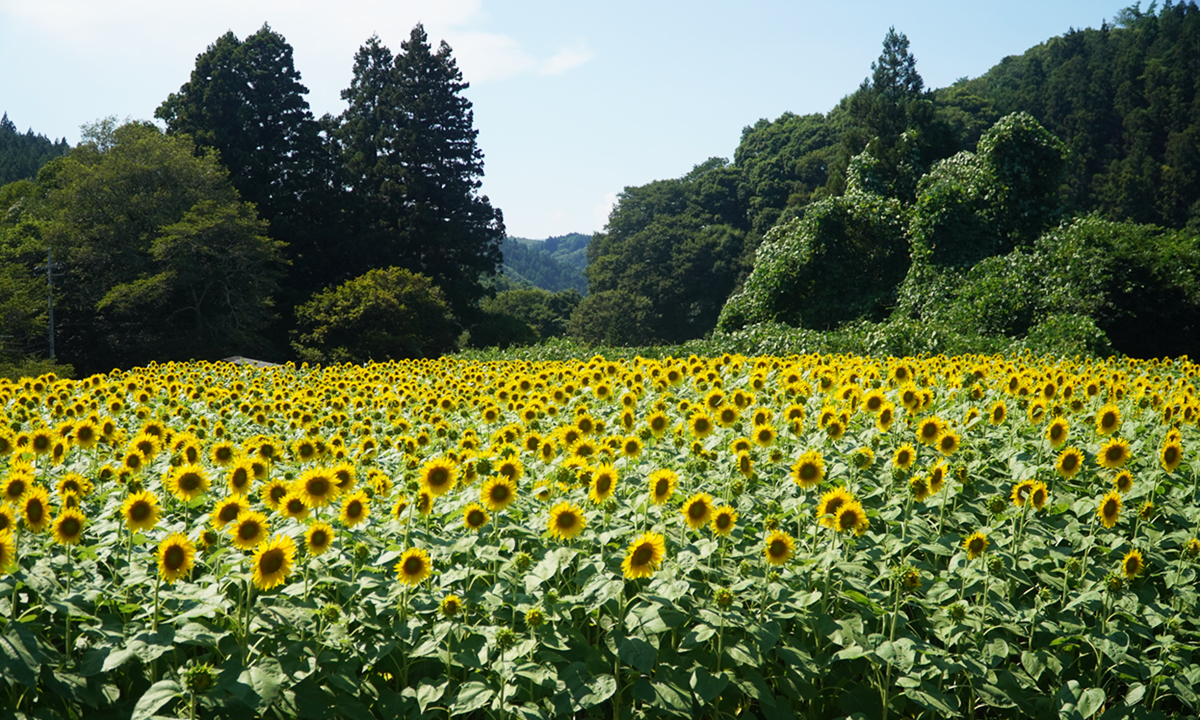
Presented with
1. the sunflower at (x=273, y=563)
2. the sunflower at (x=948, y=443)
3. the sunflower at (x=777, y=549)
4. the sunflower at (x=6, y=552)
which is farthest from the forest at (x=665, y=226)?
the sunflower at (x=6, y=552)

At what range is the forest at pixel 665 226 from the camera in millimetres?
16156

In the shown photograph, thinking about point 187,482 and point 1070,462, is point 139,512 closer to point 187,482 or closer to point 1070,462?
point 187,482

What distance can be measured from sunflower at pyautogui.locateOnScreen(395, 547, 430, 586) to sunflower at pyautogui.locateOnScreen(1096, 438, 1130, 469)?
9.88 feet

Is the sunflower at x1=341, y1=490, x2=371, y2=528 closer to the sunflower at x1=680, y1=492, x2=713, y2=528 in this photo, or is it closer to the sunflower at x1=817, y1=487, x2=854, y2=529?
the sunflower at x1=680, y1=492, x2=713, y2=528

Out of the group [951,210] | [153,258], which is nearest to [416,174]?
[153,258]

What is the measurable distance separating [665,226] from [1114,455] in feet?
151

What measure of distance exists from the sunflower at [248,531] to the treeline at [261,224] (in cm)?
2122

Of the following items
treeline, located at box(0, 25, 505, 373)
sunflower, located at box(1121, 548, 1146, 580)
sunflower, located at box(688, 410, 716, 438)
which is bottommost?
sunflower, located at box(1121, 548, 1146, 580)

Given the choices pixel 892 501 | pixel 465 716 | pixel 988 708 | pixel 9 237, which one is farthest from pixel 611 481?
pixel 9 237

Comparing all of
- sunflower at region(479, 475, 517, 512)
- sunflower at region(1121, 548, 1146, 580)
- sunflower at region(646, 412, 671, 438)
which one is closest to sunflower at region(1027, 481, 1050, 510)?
sunflower at region(1121, 548, 1146, 580)

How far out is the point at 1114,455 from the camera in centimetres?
350

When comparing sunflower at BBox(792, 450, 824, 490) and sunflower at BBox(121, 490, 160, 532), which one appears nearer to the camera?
sunflower at BBox(121, 490, 160, 532)

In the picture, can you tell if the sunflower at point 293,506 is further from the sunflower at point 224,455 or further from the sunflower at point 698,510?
the sunflower at point 698,510

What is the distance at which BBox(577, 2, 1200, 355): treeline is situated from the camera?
1580 centimetres
